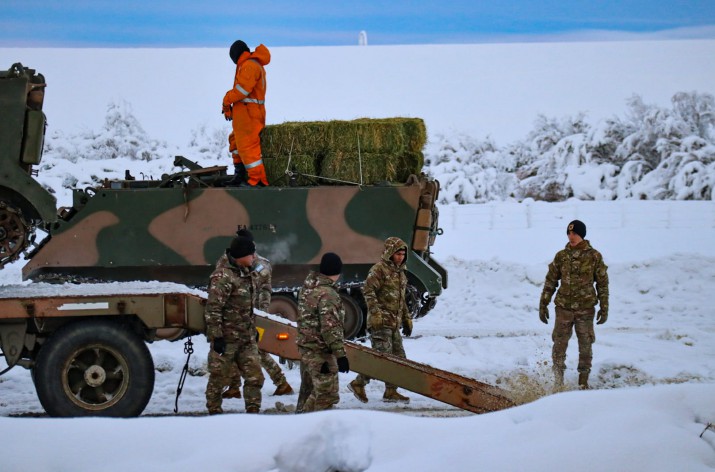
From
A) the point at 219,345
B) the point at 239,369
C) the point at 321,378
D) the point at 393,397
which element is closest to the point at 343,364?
the point at 321,378

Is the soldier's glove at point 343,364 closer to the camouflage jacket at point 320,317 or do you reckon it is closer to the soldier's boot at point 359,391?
the camouflage jacket at point 320,317

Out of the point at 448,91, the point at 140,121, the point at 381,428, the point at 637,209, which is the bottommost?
the point at 381,428

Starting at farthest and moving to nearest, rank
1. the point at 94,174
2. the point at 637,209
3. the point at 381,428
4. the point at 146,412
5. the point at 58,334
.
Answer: the point at 94,174 → the point at 637,209 → the point at 146,412 → the point at 58,334 → the point at 381,428

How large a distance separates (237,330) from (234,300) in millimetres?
254

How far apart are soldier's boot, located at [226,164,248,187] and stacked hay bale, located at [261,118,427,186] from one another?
32 centimetres

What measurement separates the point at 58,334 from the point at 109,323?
414 millimetres

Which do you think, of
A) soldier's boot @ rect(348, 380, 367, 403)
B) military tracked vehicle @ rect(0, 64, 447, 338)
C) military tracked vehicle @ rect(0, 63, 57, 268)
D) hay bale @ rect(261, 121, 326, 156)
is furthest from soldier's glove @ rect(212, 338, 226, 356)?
hay bale @ rect(261, 121, 326, 156)

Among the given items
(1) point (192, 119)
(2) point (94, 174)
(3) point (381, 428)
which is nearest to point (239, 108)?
(3) point (381, 428)

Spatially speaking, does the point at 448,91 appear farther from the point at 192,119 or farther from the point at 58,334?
the point at 58,334

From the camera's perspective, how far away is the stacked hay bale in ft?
41.6

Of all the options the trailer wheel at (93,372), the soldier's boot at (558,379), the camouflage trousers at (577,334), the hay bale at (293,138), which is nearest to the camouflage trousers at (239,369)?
the trailer wheel at (93,372)

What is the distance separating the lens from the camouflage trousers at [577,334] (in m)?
10.0

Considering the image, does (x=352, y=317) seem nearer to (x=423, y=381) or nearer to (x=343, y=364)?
(x=423, y=381)

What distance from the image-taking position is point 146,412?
8.84m
